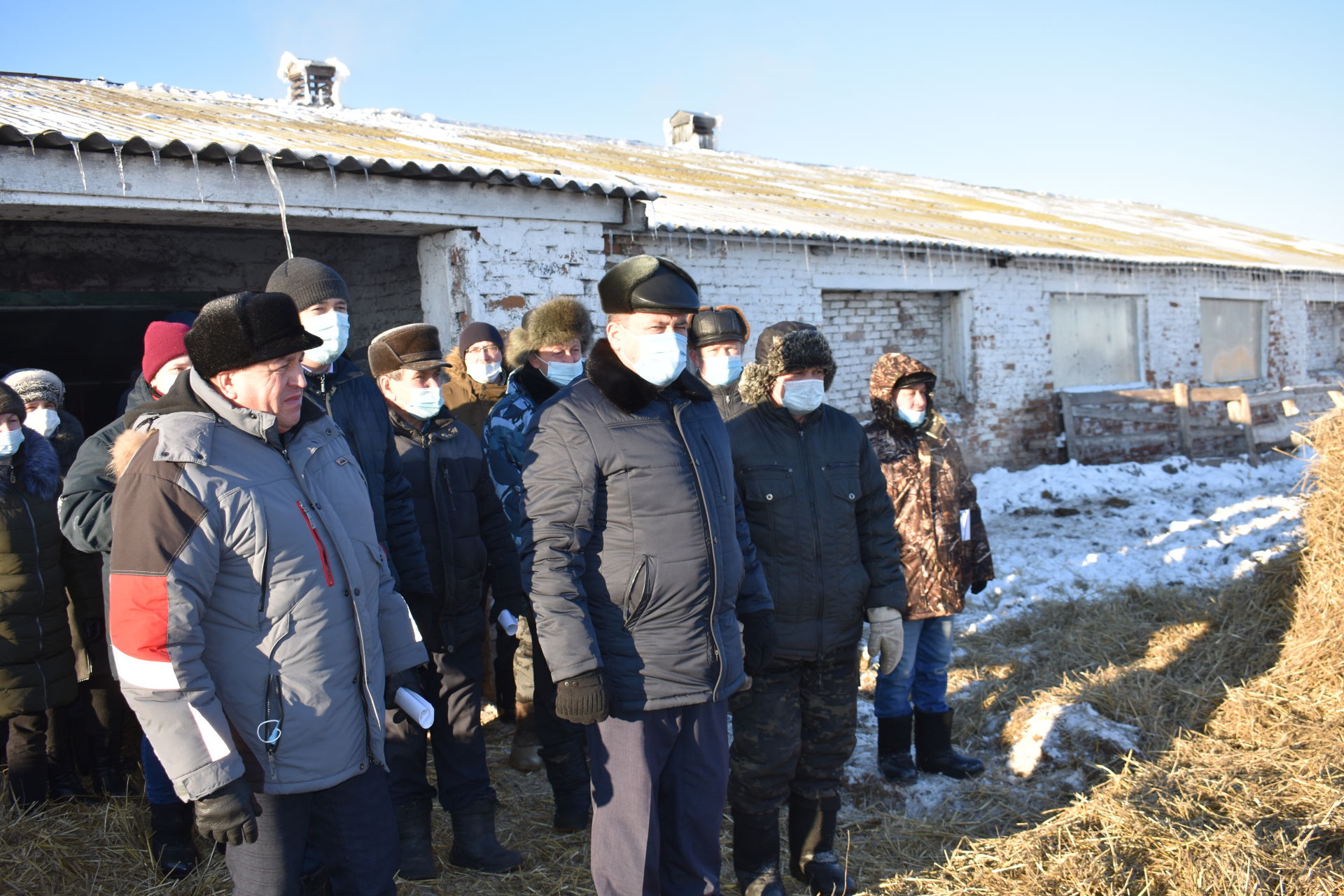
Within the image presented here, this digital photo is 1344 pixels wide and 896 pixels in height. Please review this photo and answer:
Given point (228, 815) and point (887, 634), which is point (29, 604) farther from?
point (887, 634)

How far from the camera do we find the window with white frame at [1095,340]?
11438mm

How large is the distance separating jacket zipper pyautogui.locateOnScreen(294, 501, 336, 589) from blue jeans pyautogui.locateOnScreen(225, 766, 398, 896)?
0.48 metres

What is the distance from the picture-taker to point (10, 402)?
324 cm

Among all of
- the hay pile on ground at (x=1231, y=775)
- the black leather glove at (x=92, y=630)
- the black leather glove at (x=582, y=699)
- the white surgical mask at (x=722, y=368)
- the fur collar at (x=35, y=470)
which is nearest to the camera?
the black leather glove at (x=582, y=699)

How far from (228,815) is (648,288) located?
1.55 metres

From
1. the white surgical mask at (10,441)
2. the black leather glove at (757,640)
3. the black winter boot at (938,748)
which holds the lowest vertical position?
the black winter boot at (938,748)

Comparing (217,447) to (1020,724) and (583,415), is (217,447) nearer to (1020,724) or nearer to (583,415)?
(583,415)

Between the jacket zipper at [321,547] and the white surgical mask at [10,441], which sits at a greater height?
the white surgical mask at [10,441]

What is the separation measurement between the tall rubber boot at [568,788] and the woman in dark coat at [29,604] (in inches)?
71.8

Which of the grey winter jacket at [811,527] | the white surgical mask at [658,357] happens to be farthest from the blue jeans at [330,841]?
the grey winter jacket at [811,527]

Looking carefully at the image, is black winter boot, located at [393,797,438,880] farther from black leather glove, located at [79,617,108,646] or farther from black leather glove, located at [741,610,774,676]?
black leather glove, located at [79,617,108,646]

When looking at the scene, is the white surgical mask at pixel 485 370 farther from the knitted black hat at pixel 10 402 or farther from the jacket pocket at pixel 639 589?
the jacket pocket at pixel 639 589

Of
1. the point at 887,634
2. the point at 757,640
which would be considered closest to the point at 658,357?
the point at 757,640

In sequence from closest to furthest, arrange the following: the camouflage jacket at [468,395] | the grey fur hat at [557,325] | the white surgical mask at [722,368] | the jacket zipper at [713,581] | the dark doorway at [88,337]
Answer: the jacket zipper at [713,581], the white surgical mask at [722,368], the grey fur hat at [557,325], the camouflage jacket at [468,395], the dark doorway at [88,337]
